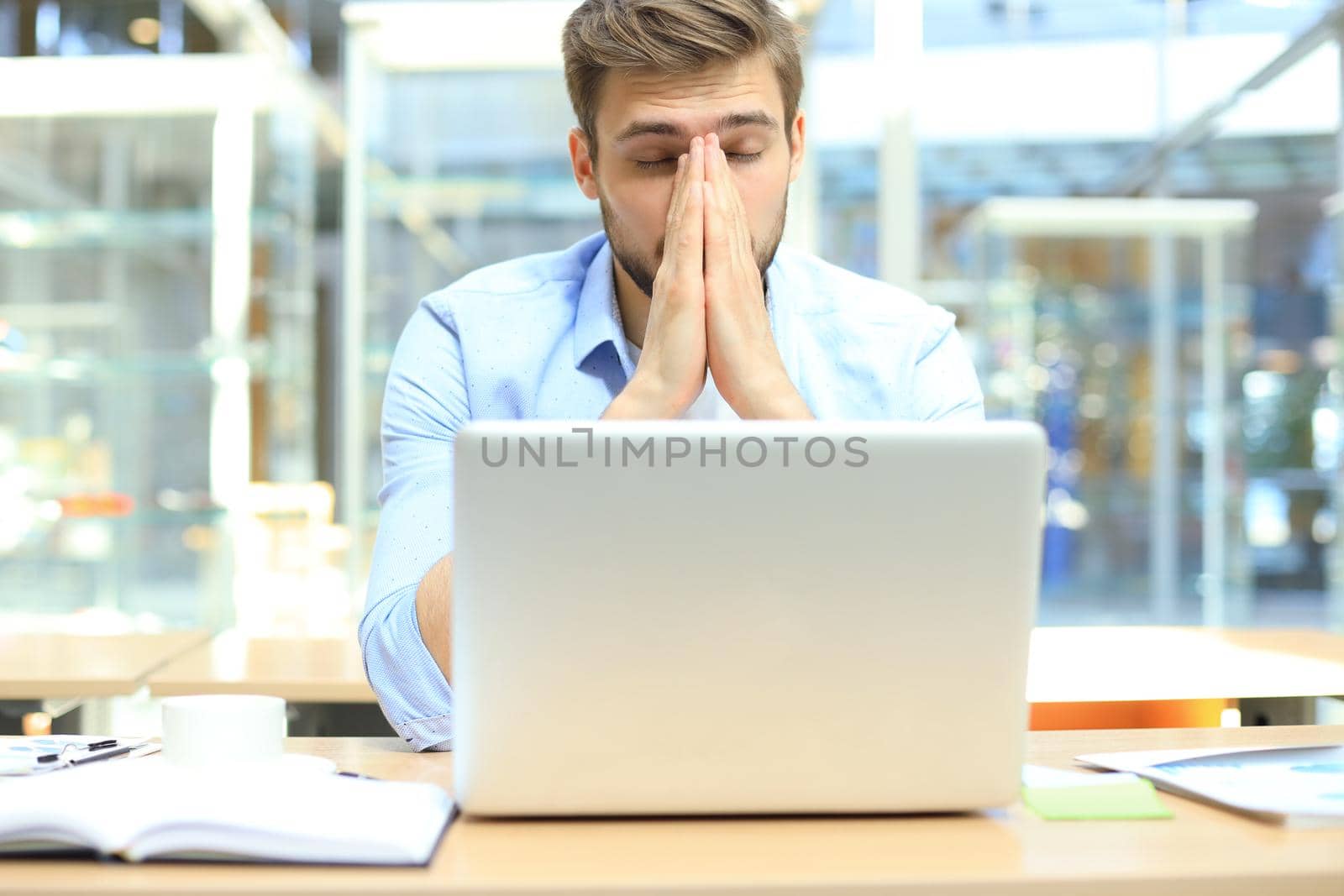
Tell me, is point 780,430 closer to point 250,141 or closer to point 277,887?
point 277,887

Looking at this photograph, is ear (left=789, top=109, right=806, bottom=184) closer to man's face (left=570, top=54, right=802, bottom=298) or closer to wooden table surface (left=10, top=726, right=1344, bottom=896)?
man's face (left=570, top=54, right=802, bottom=298)

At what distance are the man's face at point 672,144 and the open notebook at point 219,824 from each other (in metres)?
0.91

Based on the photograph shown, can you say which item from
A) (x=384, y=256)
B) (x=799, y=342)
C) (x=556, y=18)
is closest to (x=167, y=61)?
(x=384, y=256)

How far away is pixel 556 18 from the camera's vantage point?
10.8ft

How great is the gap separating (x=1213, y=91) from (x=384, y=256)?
3.22 m

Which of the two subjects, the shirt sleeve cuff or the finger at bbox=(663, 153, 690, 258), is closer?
the shirt sleeve cuff

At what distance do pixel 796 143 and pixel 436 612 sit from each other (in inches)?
35.8

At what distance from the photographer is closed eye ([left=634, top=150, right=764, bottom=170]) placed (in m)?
1.60

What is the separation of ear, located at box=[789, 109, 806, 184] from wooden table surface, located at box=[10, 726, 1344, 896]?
3.59 feet

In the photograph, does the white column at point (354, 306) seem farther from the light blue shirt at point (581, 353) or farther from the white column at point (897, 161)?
the light blue shirt at point (581, 353)

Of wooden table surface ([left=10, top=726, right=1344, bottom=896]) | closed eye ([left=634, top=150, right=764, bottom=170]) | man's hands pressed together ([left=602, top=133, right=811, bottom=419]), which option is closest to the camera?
wooden table surface ([left=10, top=726, right=1344, bottom=896])

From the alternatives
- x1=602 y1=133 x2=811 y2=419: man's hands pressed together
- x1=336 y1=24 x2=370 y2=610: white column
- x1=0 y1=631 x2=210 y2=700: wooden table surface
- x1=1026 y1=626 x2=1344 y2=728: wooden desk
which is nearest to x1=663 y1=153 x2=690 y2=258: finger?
x1=602 y1=133 x2=811 y2=419: man's hands pressed together

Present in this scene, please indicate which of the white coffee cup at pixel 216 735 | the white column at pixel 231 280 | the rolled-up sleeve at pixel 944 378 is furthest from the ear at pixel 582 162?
the white column at pixel 231 280

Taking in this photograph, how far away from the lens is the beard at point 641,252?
1.62m
